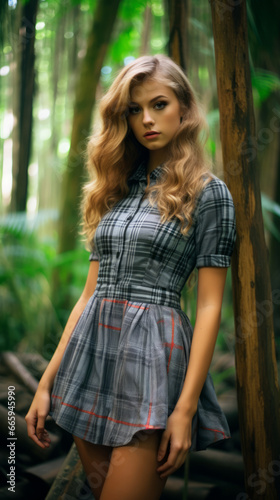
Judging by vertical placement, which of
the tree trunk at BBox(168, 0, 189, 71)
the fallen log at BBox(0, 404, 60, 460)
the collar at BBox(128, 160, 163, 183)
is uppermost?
the tree trunk at BBox(168, 0, 189, 71)

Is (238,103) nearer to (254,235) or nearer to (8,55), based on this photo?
(254,235)

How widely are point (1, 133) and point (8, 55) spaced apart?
73 cm

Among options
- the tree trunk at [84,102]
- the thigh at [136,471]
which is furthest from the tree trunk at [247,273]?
the tree trunk at [84,102]

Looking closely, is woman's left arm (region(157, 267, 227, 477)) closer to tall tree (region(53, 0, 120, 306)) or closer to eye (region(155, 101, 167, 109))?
eye (region(155, 101, 167, 109))

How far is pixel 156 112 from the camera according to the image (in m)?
1.43

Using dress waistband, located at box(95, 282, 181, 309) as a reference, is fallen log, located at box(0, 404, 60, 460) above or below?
below

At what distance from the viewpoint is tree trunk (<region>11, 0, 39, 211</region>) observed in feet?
10.6

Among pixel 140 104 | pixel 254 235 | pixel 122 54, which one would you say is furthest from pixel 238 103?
pixel 122 54

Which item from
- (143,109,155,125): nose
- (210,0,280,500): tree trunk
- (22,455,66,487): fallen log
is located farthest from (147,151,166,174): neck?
(22,455,66,487): fallen log

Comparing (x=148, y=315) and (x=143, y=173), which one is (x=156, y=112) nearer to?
(x=143, y=173)

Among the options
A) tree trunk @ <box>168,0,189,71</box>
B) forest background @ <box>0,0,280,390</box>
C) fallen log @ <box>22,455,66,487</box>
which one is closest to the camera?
tree trunk @ <box>168,0,189,71</box>

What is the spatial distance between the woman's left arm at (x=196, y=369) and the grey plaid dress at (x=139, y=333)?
0.04m

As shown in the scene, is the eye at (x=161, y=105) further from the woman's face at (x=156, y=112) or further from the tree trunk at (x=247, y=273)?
the tree trunk at (x=247, y=273)

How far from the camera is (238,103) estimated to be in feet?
5.18
